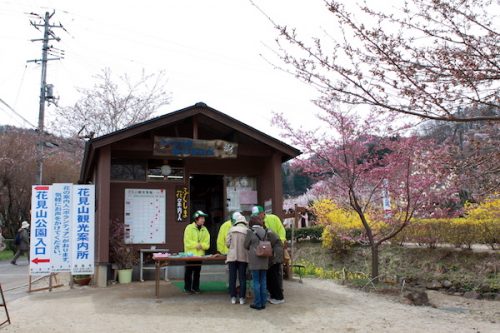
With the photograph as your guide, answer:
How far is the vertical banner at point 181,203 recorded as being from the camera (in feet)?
36.1

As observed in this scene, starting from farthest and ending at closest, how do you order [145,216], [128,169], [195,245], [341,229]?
1. [341,229]
2. [128,169]
3. [145,216]
4. [195,245]

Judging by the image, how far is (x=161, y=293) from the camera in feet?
27.9

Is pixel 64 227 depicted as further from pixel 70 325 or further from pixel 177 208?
pixel 70 325

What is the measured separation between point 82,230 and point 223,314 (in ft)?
14.2

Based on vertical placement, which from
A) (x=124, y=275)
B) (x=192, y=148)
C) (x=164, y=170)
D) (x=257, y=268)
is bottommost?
(x=124, y=275)

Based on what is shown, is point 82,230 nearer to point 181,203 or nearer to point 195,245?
point 181,203

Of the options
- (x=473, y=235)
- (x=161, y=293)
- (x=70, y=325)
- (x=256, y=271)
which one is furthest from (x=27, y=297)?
(x=473, y=235)

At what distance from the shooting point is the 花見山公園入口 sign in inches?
372

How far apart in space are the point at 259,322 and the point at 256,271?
0.98m

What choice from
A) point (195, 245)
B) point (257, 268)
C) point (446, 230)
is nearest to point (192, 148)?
point (195, 245)

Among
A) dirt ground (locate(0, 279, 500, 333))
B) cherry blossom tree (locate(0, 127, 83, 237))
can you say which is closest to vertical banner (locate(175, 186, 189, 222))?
dirt ground (locate(0, 279, 500, 333))

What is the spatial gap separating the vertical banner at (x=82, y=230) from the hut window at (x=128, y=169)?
1069 millimetres

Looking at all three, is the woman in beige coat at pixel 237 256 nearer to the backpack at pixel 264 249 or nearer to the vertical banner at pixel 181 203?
the backpack at pixel 264 249

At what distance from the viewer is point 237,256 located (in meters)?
7.52
